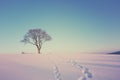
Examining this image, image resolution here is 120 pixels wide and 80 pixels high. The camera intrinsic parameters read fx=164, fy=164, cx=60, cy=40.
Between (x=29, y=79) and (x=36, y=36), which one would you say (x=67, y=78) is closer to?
(x=29, y=79)

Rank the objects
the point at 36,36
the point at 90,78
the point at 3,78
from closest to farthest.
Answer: the point at 3,78, the point at 90,78, the point at 36,36

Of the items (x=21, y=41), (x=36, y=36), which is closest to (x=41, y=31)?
(x=36, y=36)

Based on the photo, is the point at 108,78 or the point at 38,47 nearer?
the point at 108,78

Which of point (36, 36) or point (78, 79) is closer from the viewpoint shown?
point (78, 79)

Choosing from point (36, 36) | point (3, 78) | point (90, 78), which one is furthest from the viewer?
point (36, 36)

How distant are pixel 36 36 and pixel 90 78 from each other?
30.2 m

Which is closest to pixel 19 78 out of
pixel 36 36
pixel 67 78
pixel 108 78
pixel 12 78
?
pixel 12 78

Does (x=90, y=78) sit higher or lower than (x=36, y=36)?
lower

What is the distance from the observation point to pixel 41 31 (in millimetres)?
34438

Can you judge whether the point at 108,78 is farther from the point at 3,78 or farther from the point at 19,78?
the point at 3,78

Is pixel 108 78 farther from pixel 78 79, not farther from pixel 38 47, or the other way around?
pixel 38 47

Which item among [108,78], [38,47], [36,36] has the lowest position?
[108,78]

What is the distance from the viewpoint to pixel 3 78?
13.5 feet

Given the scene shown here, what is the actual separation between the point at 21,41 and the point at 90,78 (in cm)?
3135
